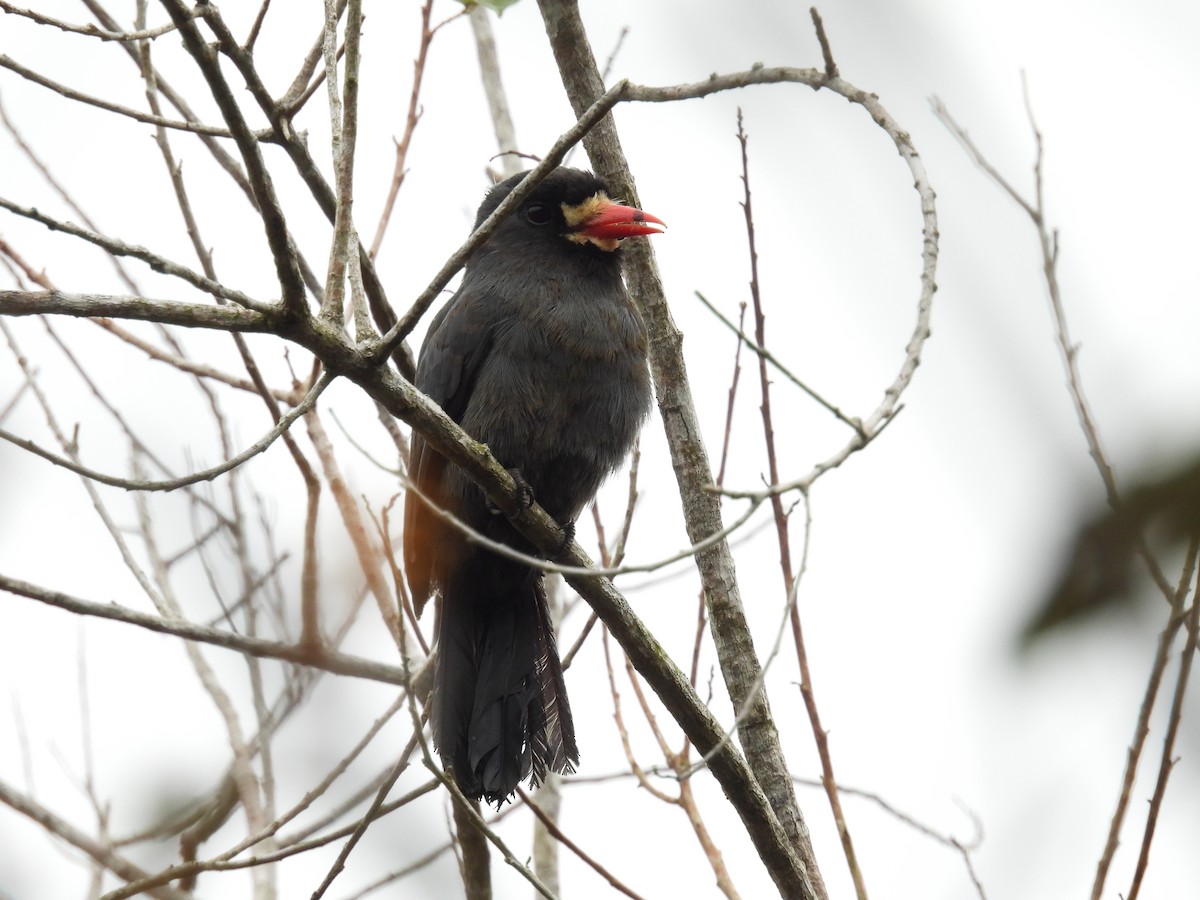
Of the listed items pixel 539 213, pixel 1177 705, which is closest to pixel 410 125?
pixel 539 213

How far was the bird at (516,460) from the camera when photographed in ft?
14.7

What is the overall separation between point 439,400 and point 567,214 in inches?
36.4

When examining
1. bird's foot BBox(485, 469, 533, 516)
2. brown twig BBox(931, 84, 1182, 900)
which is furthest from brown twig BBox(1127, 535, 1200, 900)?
bird's foot BBox(485, 469, 533, 516)

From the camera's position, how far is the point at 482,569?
4684 mm

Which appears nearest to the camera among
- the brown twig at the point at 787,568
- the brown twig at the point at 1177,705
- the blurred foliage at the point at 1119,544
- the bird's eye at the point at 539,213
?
the blurred foliage at the point at 1119,544

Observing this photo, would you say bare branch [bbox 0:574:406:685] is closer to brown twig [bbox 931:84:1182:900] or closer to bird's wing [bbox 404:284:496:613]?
bird's wing [bbox 404:284:496:613]

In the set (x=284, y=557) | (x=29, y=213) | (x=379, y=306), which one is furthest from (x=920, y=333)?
(x=284, y=557)

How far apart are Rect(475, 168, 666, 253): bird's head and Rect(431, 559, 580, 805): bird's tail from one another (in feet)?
4.15

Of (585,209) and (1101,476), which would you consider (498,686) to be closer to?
(585,209)

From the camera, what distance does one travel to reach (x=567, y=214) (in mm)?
4996

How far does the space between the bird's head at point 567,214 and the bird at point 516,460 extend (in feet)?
0.04

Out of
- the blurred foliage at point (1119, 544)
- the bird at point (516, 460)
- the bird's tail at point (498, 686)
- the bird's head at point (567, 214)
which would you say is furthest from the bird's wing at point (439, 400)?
the blurred foliage at point (1119, 544)

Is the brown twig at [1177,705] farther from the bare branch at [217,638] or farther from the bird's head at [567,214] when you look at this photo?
the bird's head at [567,214]

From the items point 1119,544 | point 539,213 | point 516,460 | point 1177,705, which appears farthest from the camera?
point 539,213
